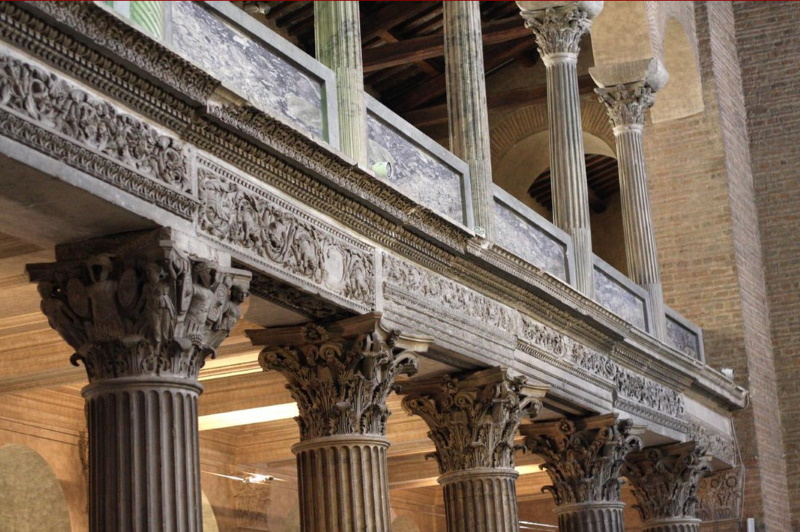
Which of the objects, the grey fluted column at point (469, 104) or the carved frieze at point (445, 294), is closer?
the carved frieze at point (445, 294)

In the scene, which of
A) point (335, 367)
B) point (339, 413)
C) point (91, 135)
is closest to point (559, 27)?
point (335, 367)

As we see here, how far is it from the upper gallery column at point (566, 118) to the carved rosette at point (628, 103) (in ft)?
5.68

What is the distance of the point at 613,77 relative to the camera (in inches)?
527

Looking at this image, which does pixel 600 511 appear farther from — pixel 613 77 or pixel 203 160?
pixel 203 160

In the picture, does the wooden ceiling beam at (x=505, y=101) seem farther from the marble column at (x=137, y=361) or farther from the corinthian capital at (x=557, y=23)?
the marble column at (x=137, y=361)

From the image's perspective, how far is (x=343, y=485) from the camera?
300 inches

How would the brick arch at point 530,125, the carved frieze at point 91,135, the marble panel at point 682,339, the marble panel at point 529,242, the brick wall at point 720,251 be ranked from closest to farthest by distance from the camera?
the carved frieze at point 91,135, the marble panel at point 529,242, the marble panel at point 682,339, the brick wall at point 720,251, the brick arch at point 530,125

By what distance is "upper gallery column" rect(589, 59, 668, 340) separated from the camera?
42.2ft

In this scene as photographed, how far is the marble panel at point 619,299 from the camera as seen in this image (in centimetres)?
1162

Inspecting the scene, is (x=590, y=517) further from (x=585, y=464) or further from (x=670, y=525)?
(x=670, y=525)

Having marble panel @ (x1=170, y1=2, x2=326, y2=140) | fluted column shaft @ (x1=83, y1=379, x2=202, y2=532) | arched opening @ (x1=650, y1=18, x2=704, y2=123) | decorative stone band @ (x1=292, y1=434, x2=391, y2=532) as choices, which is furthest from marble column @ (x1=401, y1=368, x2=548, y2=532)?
arched opening @ (x1=650, y1=18, x2=704, y2=123)

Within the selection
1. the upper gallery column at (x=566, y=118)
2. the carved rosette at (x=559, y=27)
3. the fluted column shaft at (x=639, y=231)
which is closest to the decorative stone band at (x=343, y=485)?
the upper gallery column at (x=566, y=118)

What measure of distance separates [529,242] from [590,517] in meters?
2.50

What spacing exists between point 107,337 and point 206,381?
460 cm
